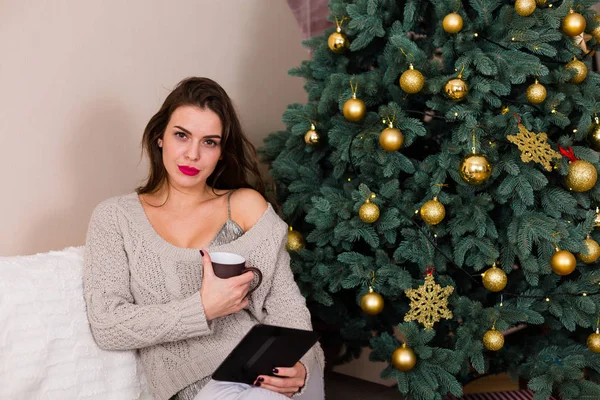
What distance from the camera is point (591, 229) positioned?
1646 mm

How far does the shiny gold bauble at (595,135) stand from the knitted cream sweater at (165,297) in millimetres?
903

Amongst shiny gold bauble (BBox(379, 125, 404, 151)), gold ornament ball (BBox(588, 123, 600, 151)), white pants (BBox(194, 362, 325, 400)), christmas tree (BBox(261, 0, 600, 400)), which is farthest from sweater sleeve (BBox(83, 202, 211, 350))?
gold ornament ball (BBox(588, 123, 600, 151))

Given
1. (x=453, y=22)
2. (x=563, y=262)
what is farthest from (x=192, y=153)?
(x=563, y=262)

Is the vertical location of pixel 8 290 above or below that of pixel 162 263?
above

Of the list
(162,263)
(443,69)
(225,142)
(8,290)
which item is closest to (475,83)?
(443,69)

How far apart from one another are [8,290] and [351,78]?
3.40 feet

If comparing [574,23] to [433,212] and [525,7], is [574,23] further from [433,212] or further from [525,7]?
[433,212]

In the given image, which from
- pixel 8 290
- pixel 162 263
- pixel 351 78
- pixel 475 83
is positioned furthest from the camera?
pixel 351 78

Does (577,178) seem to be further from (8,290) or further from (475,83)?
(8,290)

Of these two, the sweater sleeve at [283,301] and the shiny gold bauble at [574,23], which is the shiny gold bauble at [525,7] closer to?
the shiny gold bauble at [574,23]

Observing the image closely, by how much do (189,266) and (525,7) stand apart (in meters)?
1.09

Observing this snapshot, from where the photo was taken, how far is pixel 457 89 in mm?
1580

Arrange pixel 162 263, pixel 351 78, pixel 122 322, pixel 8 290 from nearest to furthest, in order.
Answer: pixel 8 290, pixel 122 322, pixel 162 263, pixel 351 78

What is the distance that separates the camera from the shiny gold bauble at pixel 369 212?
167 cm
